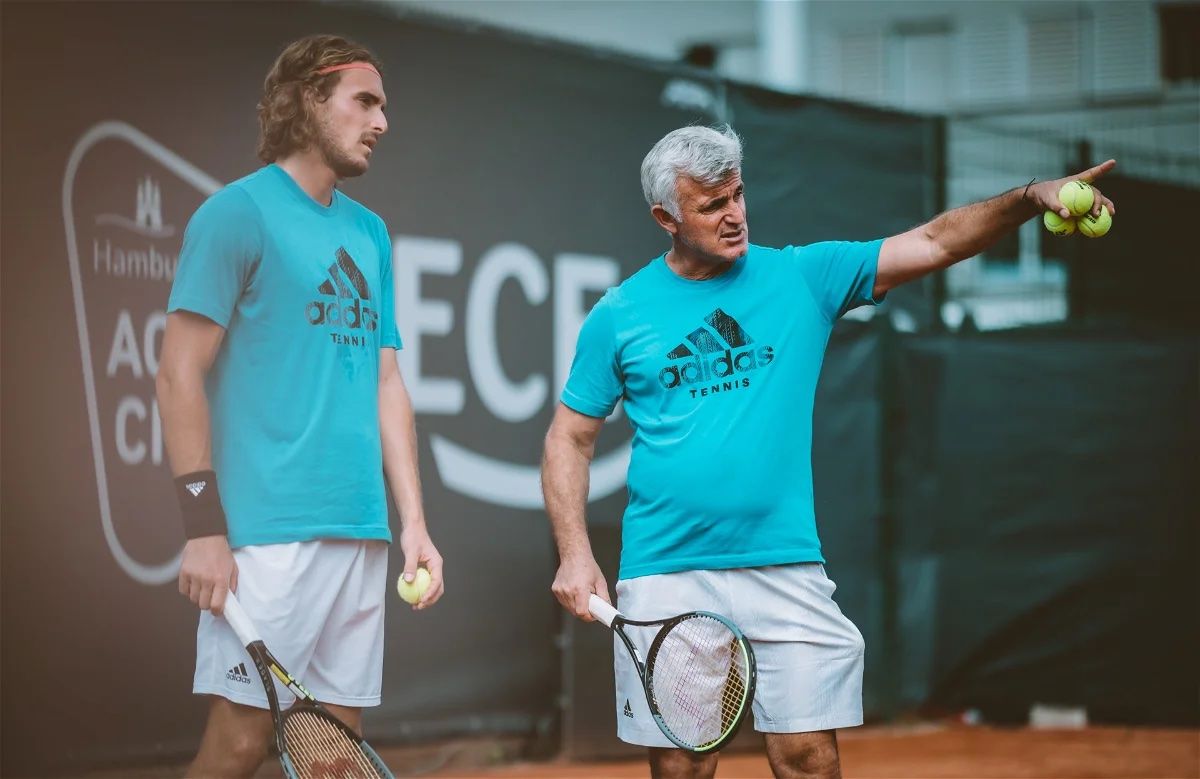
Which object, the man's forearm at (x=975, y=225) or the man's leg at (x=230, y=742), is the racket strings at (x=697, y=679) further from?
the man's forearm at (x=975, y=225)

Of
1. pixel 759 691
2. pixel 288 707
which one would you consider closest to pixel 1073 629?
pixel 759 691

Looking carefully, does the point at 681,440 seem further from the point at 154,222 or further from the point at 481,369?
the point at 481,369

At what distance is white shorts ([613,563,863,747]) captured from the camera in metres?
3.80

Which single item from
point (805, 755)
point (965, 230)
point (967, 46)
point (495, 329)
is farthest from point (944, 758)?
point (967, 46)

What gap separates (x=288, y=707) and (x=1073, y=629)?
5763mm

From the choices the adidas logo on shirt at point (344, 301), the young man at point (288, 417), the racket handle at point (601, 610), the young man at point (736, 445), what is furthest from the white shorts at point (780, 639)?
the adidas logo on shirt at point (344, 301)

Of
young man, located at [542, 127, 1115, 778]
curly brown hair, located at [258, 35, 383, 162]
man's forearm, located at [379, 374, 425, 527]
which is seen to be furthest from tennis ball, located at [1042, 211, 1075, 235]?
curly brown hair, located at [258, 35, 383, 162]

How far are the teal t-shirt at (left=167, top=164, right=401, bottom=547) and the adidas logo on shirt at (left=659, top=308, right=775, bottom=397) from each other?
0.75 meters

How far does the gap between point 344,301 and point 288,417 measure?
0.30 meters

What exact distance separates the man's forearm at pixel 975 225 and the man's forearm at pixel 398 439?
1.30 meters

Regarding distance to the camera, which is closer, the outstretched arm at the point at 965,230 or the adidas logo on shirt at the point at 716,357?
the outstretched arm at the point at 965,230

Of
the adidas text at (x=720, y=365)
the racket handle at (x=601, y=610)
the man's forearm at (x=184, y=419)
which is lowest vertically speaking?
the racket handle at (x=601, y=610)

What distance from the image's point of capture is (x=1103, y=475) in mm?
8438

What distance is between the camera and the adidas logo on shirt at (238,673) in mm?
3531
